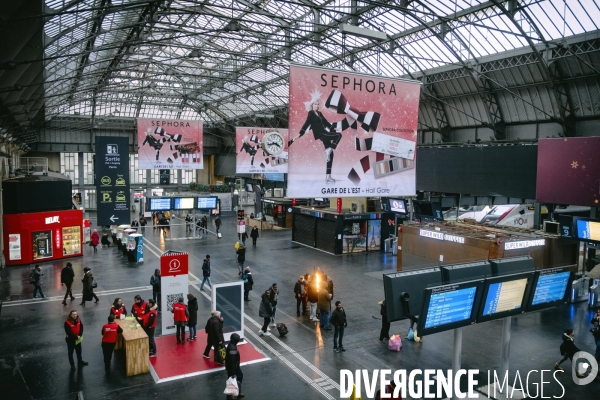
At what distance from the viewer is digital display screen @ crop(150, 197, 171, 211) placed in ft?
104

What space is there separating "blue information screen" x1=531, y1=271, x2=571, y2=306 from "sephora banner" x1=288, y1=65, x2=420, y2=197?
3641 mm

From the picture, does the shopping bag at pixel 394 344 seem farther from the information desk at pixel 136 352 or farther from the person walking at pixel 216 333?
the information desk at pixel 136 352

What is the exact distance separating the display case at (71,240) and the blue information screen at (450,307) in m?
24.0

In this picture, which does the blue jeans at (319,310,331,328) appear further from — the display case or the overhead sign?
the display case

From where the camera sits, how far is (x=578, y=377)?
10727 mm

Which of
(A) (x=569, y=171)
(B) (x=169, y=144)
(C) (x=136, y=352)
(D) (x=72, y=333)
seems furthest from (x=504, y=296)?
(B) (x=169, y=144)

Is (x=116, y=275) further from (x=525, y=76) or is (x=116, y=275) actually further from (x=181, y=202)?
(x=525, y=76)

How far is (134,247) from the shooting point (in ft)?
79.5

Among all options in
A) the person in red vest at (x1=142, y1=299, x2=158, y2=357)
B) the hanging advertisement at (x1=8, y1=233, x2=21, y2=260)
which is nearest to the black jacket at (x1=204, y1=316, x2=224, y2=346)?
the person in red vest at (x1=142, y1=299, x2=158, y2=357)

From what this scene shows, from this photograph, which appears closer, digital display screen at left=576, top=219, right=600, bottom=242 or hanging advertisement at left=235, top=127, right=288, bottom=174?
digital display screen at left=576, top=219, right=600, bottom=242

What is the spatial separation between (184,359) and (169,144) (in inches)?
660

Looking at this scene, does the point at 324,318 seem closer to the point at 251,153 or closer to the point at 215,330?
the point at 215,330

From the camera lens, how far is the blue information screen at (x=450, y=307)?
25.3ft

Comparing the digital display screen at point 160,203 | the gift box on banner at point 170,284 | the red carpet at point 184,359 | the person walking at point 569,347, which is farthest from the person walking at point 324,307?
the digital display screen at point 160,203
